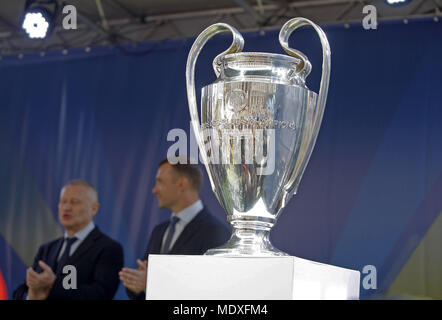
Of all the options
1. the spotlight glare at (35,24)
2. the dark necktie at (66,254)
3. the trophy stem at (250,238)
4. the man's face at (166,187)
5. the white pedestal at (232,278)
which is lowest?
the white pedestal at (232,278)

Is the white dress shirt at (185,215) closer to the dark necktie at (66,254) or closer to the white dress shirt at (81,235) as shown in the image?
the white dress shirt at (81,235)

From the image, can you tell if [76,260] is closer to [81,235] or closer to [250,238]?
[81,235]

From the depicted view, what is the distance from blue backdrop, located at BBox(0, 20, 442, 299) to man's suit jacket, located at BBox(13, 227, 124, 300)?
0.07 m

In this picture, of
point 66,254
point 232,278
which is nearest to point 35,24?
point 66,254

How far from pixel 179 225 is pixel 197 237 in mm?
156

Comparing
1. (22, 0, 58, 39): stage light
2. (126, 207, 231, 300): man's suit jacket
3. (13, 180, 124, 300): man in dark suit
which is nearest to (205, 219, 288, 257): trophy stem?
(126, 207, 231, 300): man's suit jacket

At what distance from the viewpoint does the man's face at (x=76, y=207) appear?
378 cm

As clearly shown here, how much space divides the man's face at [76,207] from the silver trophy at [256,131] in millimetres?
2675

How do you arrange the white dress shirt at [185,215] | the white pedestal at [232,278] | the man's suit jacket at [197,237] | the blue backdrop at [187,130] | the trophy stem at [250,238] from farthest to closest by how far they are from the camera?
1. the white dress shirt at [185,215]
2. the man's suit jacket at [197,237]
3. the blue backdrop at [187,130]
4. the trophy stem at [250,238]
5. the white pedestal at [232,278]

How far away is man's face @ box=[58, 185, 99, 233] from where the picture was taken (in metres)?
3.78

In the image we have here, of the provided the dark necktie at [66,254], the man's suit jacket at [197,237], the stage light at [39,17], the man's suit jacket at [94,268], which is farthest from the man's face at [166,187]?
the stage light at [39,17]

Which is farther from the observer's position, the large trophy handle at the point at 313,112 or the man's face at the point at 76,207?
the man's face at the point at 76,207

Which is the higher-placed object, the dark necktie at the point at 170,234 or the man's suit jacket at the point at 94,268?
the dark necktie at the point at 170,234

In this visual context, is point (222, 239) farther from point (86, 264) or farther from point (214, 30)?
point (214, 30)
